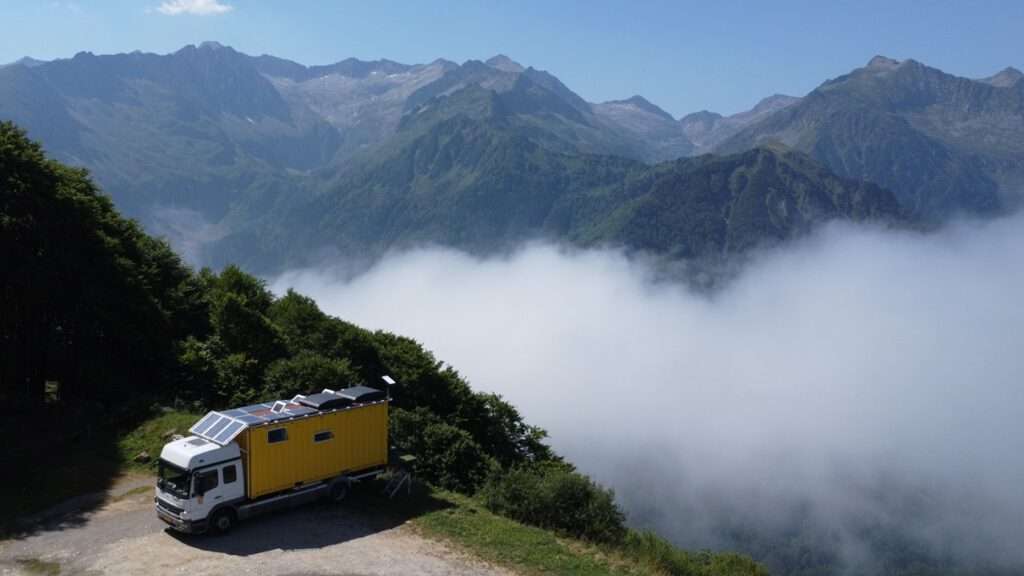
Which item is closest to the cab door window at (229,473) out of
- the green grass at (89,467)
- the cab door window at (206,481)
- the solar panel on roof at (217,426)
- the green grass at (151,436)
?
the cab door window at (206,481)

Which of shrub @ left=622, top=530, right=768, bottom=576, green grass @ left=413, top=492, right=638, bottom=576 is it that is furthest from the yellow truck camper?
shrub @ left=622, top=530, right=768, bottom=576

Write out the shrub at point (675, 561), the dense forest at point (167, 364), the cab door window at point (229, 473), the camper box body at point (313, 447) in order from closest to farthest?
the cab door window at point (229, 473), the camper box body at point (313, 447), the shrub at point (675, 561), the dense forest at point (167, 364)

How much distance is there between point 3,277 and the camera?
140 ft

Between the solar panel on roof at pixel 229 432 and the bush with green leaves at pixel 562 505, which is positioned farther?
the bush with green leaves at pixel 562 505

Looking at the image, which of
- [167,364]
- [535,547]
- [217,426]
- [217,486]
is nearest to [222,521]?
[217,486]

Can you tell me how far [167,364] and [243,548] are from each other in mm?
24935

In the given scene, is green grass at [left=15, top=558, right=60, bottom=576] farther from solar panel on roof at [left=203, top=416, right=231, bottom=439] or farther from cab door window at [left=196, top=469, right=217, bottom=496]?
solar panel on roof at [left=203, top=416, right=231, bottom=439]

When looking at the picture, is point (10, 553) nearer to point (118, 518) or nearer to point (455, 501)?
point (118, 518)

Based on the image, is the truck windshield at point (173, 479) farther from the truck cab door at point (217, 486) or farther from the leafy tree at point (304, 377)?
the leafy tree at point (304, 377)

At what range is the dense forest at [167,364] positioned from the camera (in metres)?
35.4

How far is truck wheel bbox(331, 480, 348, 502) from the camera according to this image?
106 ft

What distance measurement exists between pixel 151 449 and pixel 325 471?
1184 centimetres

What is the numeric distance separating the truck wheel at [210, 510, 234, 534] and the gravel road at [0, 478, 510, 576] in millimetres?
364

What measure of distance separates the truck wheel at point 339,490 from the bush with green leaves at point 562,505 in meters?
6.00
